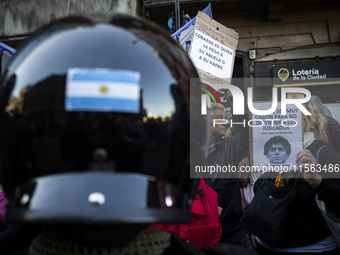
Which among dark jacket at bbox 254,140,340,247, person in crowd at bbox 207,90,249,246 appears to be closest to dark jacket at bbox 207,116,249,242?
person in crowd at bbox 207,90,249,246

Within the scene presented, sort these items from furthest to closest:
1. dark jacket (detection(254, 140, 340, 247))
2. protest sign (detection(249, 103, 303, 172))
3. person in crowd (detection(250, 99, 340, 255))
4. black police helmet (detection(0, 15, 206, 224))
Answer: protest sign (detection(249, 103, 303, 172)), dark jacket (detection(254, 140, 340, 247)), person in crowd (detection(250, 99, 340, 255)), black police helmet (detection(0, 15, 206, 224))

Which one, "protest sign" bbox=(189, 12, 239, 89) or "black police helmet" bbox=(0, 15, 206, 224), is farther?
"protest sign" bbox=(189, 12, 239, 89)

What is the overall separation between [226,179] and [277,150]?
1.47 ft

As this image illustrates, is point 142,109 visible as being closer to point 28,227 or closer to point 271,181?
point 28,227

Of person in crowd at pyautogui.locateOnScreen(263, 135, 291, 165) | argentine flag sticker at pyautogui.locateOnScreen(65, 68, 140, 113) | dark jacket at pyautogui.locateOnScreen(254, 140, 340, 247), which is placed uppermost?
argentine flag sticker at pyautogui.locateOnScreen(65, 68, 140, 113)

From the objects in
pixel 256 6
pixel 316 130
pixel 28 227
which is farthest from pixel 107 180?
pixel 256 6

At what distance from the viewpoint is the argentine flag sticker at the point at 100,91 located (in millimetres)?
735

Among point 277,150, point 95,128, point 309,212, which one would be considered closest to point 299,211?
point 309,212

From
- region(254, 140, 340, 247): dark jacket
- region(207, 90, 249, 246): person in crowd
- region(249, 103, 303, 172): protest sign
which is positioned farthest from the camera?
region(207, 90, 249, 246): person in crowd

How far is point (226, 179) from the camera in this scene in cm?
291

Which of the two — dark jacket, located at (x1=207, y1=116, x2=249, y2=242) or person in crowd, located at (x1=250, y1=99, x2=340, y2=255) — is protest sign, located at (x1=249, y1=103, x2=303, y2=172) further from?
person in crowd, located at (x1=250, y1=99, x2=340, y2=255)

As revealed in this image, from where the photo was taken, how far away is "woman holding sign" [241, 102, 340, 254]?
6.44 feet

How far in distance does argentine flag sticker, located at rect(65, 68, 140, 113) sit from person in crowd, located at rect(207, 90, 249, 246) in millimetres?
1837

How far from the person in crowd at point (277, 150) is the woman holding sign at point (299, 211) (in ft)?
1.64
